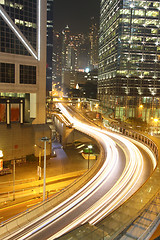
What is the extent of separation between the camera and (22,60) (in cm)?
3819

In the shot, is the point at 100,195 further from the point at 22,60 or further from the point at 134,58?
the point at 134,58

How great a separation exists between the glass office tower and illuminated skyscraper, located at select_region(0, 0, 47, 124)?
→ 41.1m

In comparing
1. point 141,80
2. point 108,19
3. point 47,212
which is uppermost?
point 108,19

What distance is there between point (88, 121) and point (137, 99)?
1198 inches

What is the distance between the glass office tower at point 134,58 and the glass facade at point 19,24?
42003 millimetres

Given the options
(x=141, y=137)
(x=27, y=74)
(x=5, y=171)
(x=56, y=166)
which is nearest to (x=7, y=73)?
(x=27, y=74)

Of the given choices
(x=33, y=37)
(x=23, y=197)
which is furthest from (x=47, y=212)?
(x=33, y=37)

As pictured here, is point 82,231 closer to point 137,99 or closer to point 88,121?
point 88,121

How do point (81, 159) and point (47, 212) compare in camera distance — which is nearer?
point (47, 212)

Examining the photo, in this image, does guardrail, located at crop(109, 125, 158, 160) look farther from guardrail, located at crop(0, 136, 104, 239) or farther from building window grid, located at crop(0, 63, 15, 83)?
building window grid, located at crop(0, 63, 15, 83)

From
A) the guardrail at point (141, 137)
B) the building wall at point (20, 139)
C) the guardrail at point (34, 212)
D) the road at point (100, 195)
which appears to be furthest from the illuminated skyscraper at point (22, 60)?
the guardrail at point (34, 212)

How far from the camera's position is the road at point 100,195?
43.6 feet

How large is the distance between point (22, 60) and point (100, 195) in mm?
30260

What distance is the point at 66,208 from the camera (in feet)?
50.0
